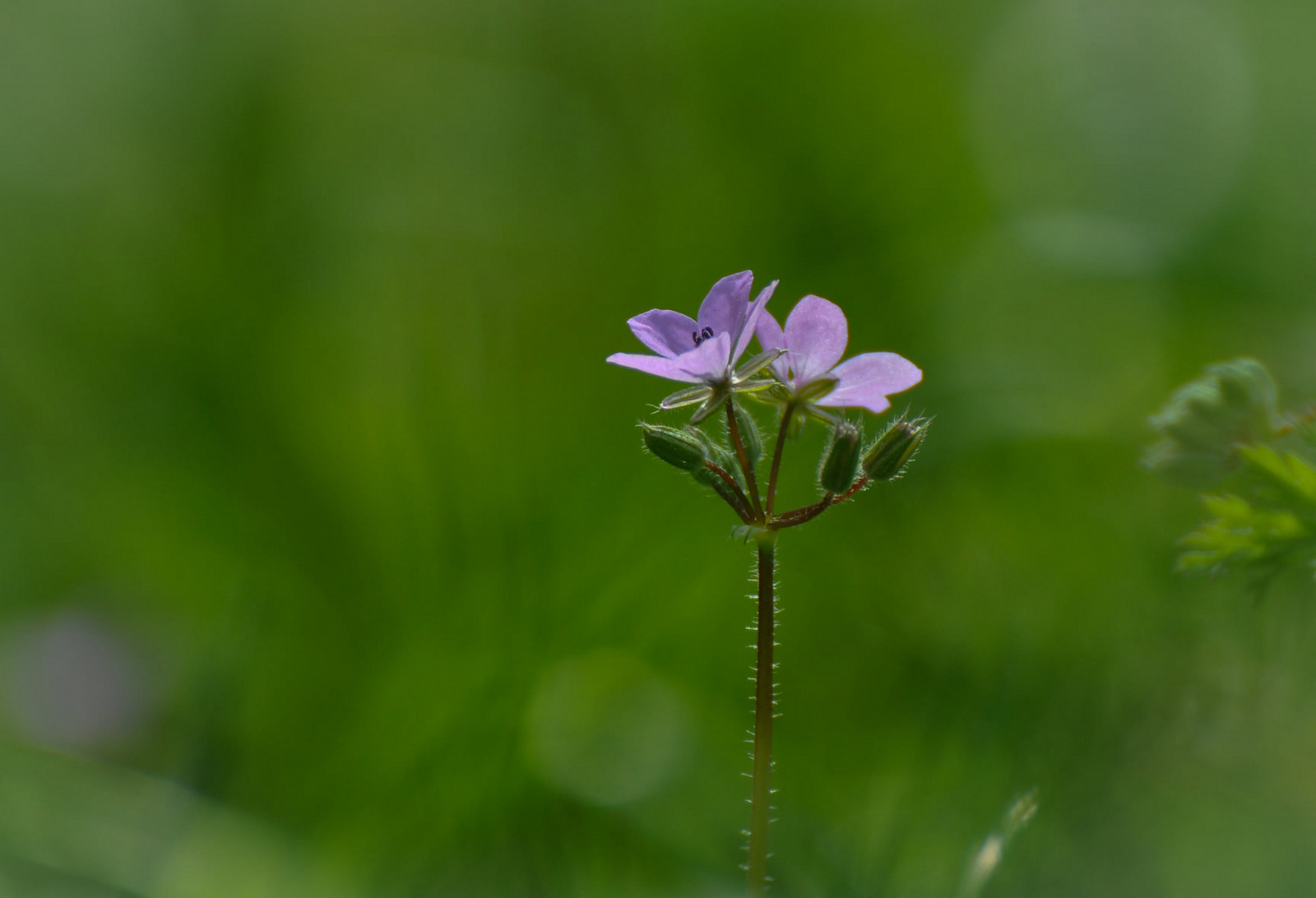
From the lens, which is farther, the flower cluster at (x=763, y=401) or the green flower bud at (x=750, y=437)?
the green flower bud at (x=750, y=437)

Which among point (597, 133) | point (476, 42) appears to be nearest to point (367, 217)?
point (597, 133)

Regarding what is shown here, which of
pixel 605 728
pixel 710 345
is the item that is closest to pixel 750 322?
pixel 710 345

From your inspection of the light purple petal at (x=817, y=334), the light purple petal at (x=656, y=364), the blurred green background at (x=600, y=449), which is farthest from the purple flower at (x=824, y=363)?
the blurred green background at (x=600, y=449)

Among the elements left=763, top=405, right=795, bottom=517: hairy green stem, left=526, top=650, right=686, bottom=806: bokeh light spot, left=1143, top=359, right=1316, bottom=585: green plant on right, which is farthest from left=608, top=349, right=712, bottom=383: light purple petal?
left=526, top=650, right=686, bottom=806: bokeh light spot

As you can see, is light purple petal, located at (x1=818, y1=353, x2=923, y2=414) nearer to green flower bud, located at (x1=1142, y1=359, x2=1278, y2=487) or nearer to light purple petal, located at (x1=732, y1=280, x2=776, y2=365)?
light purple petal, located at (x1=732, y1=280, x2=776, y2=365)

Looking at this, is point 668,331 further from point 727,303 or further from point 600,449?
point 600,449

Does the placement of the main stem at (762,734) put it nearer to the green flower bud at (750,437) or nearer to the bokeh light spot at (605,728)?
the green flower bud at (750,437)
